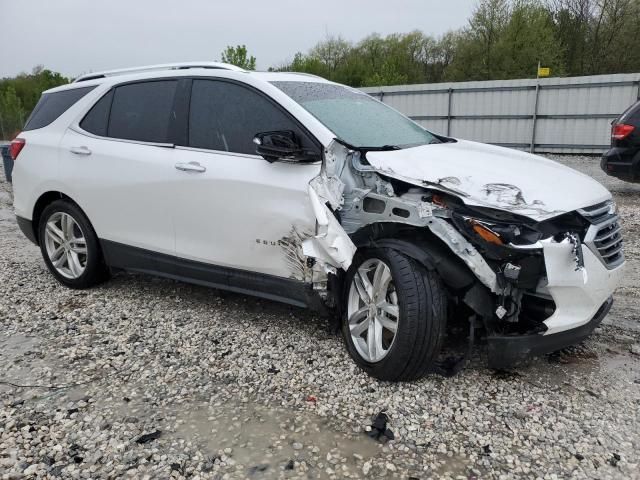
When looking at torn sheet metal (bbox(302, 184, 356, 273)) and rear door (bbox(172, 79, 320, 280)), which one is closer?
torn sheet metal (bbox(302, 184, 356, 273))

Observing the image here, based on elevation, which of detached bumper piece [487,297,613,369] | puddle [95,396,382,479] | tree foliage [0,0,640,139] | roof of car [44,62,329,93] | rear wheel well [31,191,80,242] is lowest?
puddle [95,396,382,479]

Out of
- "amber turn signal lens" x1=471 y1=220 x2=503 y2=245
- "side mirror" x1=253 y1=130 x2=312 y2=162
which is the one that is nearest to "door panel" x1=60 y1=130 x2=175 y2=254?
"side mirror" x1=253 y1=130 x2=312 y2=162

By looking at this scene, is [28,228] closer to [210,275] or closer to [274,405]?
[210,275]

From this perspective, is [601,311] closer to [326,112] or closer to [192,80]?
[326,112]

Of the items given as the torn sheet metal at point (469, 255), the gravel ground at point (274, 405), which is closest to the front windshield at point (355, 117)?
the torn sheet metal at point (469, 255)

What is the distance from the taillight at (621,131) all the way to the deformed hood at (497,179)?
595 centimetres

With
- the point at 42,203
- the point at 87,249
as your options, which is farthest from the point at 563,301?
the point at 42,203

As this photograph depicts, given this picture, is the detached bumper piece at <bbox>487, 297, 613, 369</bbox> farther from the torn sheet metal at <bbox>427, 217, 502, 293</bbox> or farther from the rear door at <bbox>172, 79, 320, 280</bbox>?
the rear door at <bbox>172, 79, 320, 280</bbox>

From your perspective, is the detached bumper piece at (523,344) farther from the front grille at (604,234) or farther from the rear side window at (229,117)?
the rear side window at (229,117)

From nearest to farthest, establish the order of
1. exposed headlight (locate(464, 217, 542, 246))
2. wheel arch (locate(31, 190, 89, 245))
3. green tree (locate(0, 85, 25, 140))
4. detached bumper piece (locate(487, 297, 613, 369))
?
exposed headlight (locate(464, 217, 542, 246)), detached bumper piece (locate(487, 297, 613, 369)), wheel arch (locate(31, 190, 89, 245)), green tree (locate(0, 85, 25, 140))

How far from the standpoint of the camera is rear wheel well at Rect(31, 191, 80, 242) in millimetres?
4750

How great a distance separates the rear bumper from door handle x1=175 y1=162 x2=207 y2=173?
735cm

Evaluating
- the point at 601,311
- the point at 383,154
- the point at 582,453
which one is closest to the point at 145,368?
the point at 383,154

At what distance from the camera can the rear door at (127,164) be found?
403 cm
